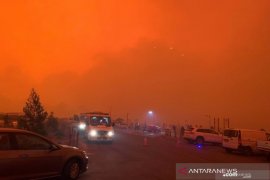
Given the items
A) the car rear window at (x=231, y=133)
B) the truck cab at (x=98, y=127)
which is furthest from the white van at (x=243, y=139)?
the truck cab at (x=98, y=127)

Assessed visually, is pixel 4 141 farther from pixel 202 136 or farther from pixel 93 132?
pixel 202 136

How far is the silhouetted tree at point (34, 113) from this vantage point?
32406 mm

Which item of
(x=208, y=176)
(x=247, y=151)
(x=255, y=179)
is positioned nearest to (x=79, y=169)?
(x=208, y=176)

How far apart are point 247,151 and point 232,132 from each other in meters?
1.92

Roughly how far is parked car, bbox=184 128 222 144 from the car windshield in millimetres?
8829

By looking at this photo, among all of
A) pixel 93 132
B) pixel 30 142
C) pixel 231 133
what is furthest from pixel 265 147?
pixel 30 142

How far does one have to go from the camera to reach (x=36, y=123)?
32.6 m

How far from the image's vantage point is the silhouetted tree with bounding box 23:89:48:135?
32.4 metres

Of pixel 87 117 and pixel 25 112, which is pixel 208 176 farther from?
pixel 25 112

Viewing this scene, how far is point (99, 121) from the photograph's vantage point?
1222 inches

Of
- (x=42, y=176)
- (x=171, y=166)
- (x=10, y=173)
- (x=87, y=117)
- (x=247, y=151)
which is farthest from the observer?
(x=87, y=117)

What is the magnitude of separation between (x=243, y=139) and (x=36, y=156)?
19487 mm

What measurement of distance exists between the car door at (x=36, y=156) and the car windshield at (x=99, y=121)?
19413 mm

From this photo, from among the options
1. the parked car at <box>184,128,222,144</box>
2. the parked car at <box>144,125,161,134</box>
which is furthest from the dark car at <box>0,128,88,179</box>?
the parked car at <box>144,125,161,134</box>
